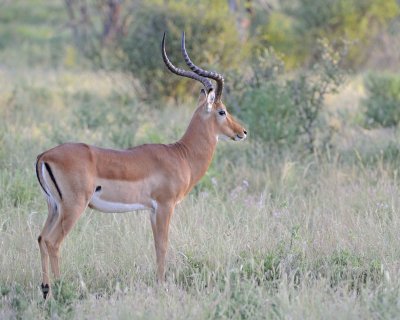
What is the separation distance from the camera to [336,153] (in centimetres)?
836

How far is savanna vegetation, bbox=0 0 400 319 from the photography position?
457cm

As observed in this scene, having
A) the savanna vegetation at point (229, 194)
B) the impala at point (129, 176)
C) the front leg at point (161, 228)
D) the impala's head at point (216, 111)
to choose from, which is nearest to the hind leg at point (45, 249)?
the impala at point (129, 176)

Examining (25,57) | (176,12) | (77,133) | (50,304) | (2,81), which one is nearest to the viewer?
(50,304)

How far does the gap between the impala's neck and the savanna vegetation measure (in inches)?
18.6

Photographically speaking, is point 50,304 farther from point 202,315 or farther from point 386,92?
point 386,92

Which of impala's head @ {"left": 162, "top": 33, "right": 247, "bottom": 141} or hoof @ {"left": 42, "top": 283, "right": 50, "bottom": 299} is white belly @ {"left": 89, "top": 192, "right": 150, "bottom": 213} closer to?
hoof @ {"left": 42, "top": 283, "right": 50, "bottom": 299}

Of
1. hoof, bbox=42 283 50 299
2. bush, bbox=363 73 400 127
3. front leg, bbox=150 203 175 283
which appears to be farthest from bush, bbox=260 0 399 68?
hoof, bbox=42 283 50 299

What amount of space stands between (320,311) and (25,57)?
1795cm

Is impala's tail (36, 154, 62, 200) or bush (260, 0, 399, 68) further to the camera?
bush (260, 0, 399, 68)

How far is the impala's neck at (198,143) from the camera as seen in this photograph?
5.68 meters

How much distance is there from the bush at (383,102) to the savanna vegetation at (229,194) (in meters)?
0.03

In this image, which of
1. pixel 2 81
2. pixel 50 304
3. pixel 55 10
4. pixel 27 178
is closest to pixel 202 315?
pixel 50 304

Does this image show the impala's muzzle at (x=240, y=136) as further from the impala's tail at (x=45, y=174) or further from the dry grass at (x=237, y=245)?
the impala's tail at (x=45, y=174)

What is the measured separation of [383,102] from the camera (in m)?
10.8
